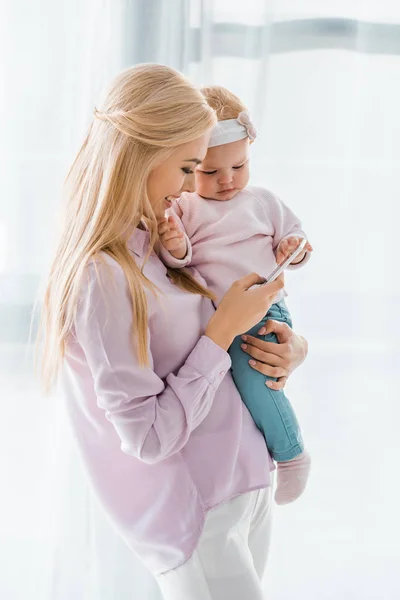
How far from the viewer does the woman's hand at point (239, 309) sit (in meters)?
1.33

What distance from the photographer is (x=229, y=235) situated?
4.92 feet

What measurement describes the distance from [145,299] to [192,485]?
12.8 inches

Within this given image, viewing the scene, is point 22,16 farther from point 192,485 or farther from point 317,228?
point 192,485

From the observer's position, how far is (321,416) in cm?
213

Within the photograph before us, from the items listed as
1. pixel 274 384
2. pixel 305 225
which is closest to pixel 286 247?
pixel 274 384

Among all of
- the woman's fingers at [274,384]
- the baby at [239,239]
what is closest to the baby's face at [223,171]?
the baby at [239,239]

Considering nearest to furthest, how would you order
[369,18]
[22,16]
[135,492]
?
1. [135,492]
2. [22,16]
3. [369,18]

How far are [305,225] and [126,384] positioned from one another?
98 cm

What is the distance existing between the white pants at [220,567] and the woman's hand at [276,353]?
22cm

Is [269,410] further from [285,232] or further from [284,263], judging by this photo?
[285,232]

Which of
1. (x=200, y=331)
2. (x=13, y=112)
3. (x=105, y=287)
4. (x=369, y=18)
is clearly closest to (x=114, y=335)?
(x=105, y=287)

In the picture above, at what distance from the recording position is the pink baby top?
48.6 inches

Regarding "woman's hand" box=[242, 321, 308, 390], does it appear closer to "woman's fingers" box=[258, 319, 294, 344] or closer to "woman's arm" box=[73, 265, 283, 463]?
"woman's fingers" box=[258, 319, 294, 344]

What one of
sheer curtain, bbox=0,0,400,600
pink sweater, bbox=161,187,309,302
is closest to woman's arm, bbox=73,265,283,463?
pink sweater, bbox=161,187,309,302
